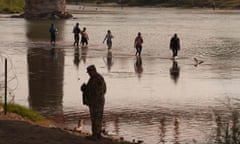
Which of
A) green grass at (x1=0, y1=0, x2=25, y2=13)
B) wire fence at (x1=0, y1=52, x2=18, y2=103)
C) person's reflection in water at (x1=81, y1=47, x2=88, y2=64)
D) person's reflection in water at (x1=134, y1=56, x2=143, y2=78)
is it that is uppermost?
green grass at (x1=0, y1=0, x2=25, y2=13)

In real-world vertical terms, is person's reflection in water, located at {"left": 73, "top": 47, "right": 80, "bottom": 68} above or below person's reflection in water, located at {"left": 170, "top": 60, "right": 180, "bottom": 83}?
above

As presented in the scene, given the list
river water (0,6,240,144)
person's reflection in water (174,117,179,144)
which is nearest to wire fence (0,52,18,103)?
river water (0,6,240,144)

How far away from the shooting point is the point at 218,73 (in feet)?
102

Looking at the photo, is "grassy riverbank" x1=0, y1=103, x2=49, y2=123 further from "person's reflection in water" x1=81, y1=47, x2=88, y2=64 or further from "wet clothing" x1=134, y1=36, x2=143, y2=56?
"wet clothing" x1=134, y1=36, x2=143, y2=56

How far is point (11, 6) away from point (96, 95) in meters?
118

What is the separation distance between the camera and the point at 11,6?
13075cm

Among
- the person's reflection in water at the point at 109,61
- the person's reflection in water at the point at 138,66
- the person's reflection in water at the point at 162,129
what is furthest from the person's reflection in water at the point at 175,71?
the person's reflection in water at the point at 162,129

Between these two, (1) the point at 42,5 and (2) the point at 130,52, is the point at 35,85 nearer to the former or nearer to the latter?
(2) the point at 130,52

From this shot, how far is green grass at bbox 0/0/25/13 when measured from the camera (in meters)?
126

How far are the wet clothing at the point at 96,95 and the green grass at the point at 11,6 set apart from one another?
112 meters

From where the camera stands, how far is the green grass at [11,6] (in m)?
126

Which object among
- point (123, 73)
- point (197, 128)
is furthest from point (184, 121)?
point (123, 73)

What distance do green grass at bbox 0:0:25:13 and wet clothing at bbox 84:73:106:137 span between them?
111861 millimetres

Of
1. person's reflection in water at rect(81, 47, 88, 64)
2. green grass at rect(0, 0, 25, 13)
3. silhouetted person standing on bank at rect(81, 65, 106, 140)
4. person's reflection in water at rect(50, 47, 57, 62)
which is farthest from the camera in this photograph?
green grass at rect(0, 0, 25, 13)
